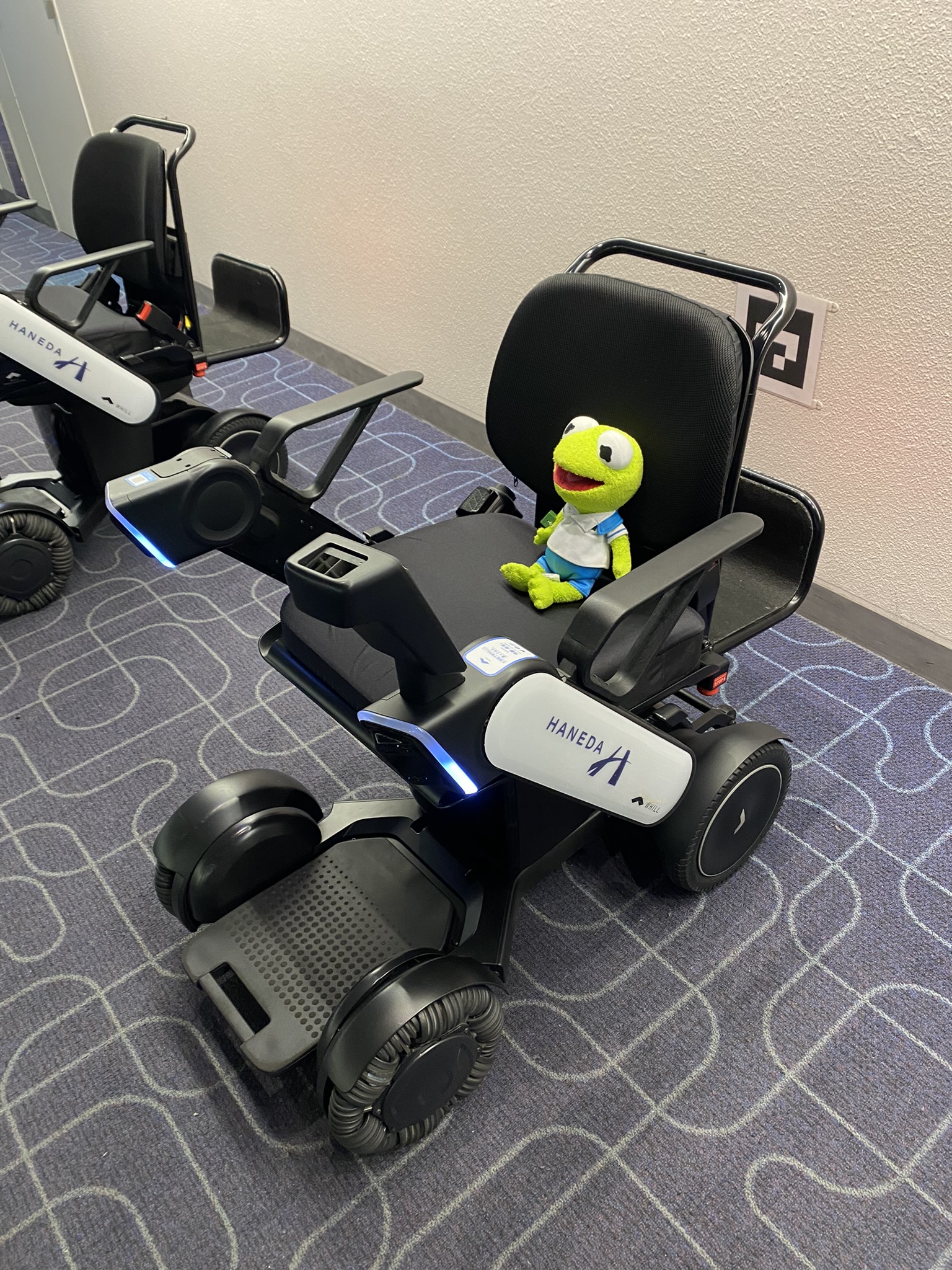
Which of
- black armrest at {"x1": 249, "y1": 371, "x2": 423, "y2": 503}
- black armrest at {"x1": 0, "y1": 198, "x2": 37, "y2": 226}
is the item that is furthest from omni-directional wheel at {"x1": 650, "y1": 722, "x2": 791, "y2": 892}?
black armrest at {"x1": 0, "y1": 198, "x2": 37, "y2": 226}

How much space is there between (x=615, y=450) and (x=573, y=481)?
9 centimetres

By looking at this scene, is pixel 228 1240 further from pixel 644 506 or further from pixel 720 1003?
pixel 644 506

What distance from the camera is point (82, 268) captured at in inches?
82.0

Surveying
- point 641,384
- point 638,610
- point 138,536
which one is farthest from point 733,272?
point 138,536

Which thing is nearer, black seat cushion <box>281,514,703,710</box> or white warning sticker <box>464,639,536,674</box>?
white warning sticker <box>464,639,536,674</box>

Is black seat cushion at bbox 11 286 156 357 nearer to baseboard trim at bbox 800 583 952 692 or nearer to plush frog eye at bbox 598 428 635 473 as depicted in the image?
plush frog eye at bbox 598 428 635 473

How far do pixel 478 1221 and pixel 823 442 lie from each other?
63.4 inches

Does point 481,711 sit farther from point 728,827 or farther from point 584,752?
point 728,827

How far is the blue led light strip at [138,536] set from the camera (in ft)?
4.04

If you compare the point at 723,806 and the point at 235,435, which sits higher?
the point at 235,435

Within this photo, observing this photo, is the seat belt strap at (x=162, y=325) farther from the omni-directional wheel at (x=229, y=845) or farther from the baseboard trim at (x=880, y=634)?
the baseboard trim at (x=880, y=634)

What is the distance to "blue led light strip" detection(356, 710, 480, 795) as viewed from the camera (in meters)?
0.98

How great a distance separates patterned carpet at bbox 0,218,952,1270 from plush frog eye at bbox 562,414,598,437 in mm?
770

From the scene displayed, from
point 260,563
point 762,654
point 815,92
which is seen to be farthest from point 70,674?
point 815,92
